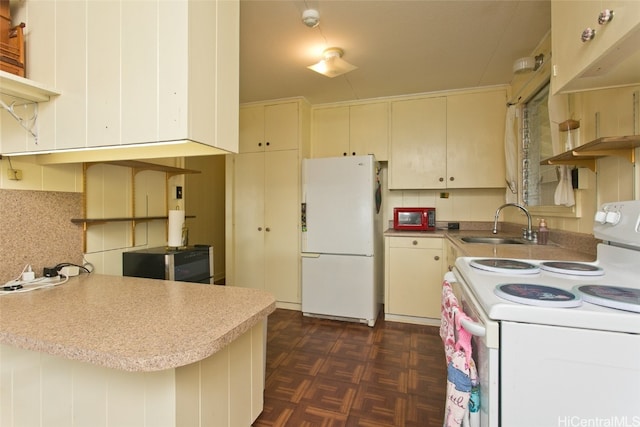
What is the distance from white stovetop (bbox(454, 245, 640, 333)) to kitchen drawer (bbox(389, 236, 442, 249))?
152 cm

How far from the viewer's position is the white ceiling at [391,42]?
1.86 meters

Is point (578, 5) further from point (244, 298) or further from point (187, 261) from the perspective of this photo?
point (187, 261)

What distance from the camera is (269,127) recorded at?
3.43 meters

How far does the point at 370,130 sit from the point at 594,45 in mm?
2447

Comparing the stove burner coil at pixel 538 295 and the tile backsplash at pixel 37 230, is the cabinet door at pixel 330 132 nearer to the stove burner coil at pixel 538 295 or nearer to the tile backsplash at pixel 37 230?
the tile backsplash at pixel 37 230

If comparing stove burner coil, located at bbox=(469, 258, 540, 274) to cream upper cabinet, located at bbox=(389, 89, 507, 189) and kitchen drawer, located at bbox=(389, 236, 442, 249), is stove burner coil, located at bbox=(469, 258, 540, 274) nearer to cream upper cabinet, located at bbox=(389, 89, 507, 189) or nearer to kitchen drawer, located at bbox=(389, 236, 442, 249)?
kitchen drawer, located at bbox=(389, 236, 442, 249)

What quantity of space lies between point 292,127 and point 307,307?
1971mm

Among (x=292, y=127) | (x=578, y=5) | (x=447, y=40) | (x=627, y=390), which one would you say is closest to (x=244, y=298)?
(x=627, y=390)

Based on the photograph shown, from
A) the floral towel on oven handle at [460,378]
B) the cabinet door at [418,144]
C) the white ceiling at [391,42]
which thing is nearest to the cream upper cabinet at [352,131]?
the cabinet door at [418,144]

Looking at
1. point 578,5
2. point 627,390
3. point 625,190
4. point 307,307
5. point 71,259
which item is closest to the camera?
point 627,390

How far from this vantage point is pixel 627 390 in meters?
0.69

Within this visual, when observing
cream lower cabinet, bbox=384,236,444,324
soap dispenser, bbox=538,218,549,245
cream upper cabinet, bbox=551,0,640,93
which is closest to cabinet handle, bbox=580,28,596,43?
cream upper cabinet, bbox=551,0,640,93

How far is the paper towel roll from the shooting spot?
6.78ft

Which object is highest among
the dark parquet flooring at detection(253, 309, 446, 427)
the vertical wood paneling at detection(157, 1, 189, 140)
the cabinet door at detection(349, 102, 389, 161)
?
the cabinet door at detection(349, 102, 389, 161)
